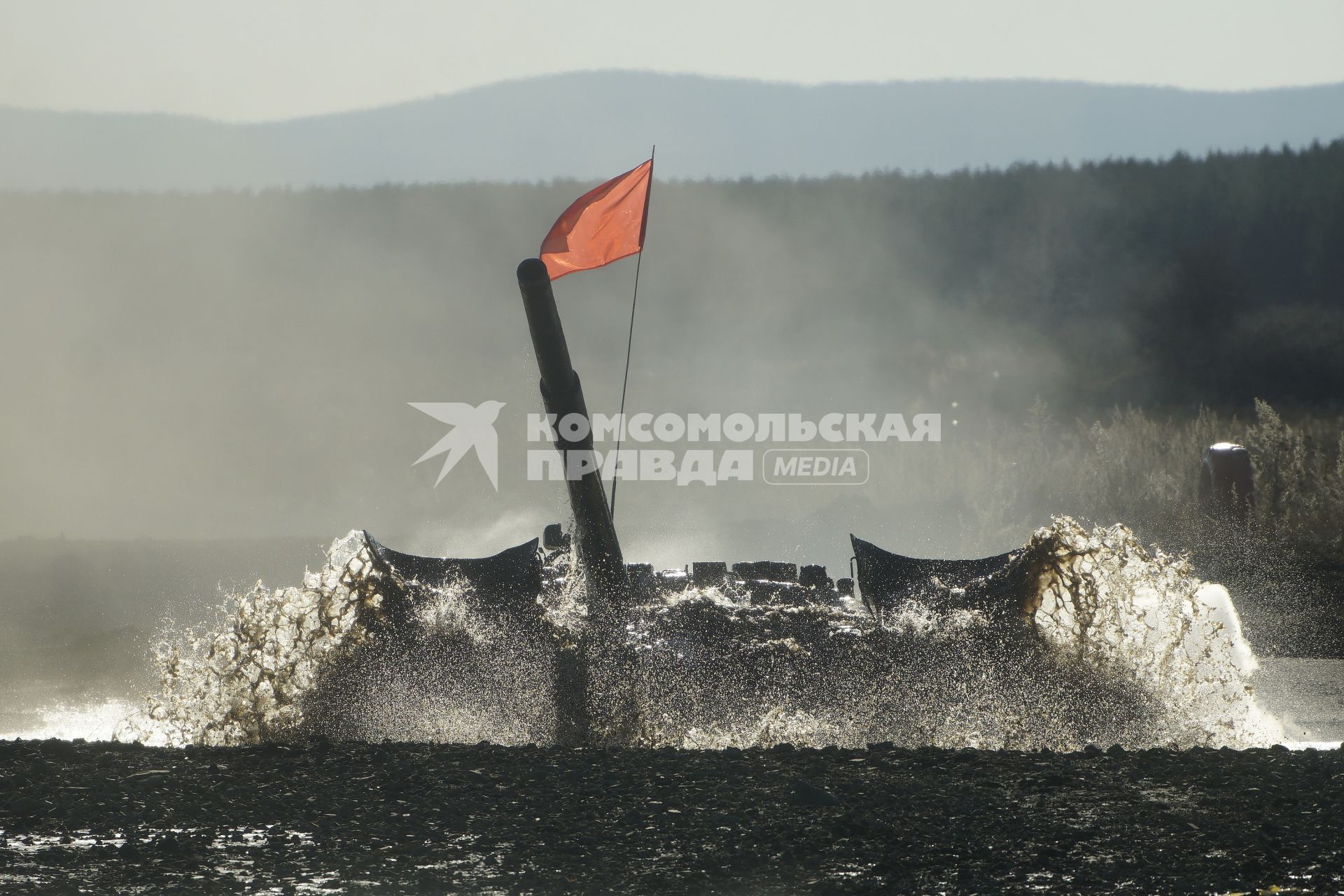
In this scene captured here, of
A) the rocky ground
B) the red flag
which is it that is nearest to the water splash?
the rocky ground

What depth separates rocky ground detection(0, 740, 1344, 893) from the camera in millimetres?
4629

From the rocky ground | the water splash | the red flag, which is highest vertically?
the red flag

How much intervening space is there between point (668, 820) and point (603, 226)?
5.35 meters

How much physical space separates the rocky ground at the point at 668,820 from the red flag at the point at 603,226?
4104 mm

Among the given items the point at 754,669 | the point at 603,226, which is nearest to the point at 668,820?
the point at 754,669

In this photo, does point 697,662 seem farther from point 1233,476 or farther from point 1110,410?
point 1110,410

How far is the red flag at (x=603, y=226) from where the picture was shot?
30.6 feet

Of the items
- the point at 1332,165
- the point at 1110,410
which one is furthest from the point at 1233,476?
the point at 1332,165

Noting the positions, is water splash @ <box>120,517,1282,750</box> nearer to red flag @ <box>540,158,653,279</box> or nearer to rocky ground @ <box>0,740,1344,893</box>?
rocky ground @ <box>0,740,1344,893</box>

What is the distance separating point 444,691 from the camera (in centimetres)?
855

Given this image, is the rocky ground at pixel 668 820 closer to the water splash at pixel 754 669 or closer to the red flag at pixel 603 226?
the water splash at pixel 754 669

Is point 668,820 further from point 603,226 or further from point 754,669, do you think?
point 603,226

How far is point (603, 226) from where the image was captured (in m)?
9.41

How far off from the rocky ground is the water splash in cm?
159
